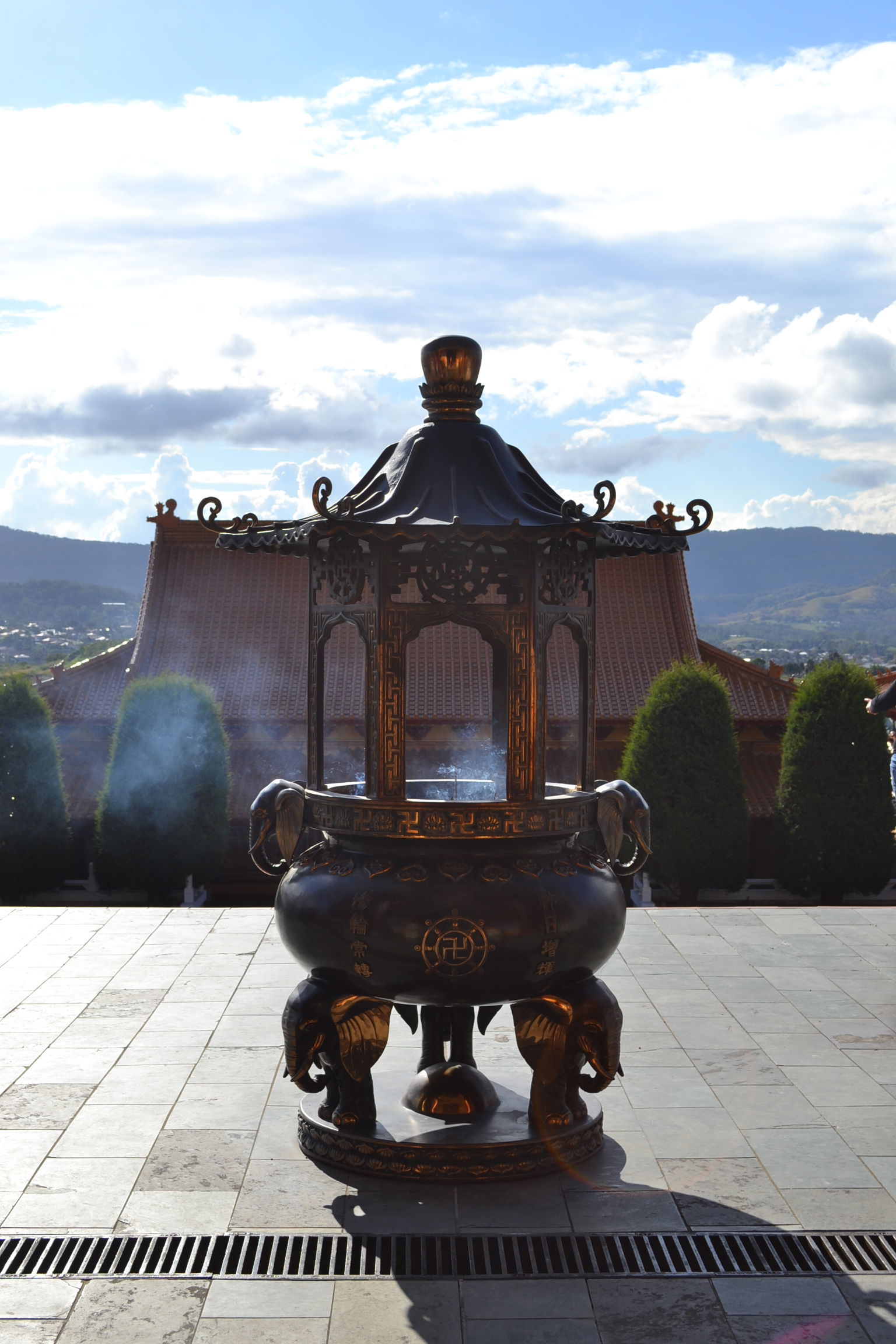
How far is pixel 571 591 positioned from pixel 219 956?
3.77 meters

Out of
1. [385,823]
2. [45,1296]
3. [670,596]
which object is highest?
[670,596]

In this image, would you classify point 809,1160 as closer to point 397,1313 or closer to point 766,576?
point 397,1313

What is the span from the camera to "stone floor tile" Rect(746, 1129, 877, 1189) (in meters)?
4.37

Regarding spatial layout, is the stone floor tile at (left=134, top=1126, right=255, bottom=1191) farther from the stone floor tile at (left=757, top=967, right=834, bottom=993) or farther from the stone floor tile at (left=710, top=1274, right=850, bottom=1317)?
the stone floor tile at (left=757, top=967, right=834, bottom=993)

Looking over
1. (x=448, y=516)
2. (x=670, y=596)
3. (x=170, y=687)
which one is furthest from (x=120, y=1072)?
(x=670, y=596)

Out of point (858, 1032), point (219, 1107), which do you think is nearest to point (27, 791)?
point (219, 1107)

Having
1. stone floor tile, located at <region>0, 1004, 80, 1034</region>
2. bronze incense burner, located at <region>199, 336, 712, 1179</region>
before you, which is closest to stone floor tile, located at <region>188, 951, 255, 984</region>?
stone floor tile, located at <region>0, 1004, 80, 1034</region>

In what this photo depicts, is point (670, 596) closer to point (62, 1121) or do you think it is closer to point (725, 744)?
point (725, 744)

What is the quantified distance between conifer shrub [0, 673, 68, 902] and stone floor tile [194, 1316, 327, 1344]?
11860 mm

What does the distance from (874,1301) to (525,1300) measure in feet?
3.15

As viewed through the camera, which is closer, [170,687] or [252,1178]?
[252,1178]

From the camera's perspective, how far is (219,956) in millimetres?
7418

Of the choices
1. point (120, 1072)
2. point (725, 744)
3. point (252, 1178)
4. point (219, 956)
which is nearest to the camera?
point (252, 1178)

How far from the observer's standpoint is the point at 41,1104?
5.04 meters
